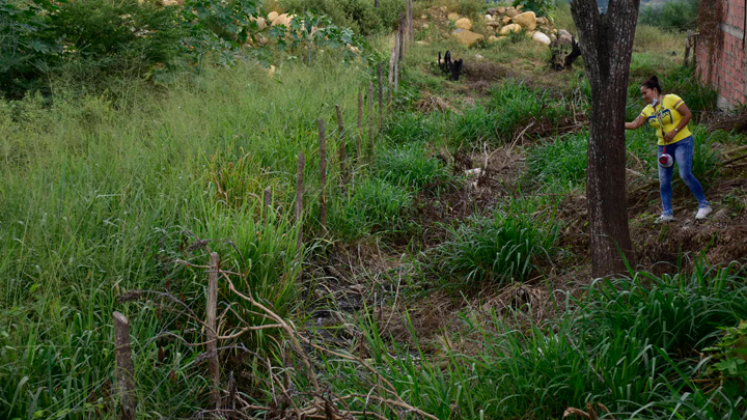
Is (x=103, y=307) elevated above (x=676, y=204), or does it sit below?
above

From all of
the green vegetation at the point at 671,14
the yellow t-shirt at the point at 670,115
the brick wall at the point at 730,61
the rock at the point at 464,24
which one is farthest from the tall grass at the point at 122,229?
the green vegetation at the point at 671,14

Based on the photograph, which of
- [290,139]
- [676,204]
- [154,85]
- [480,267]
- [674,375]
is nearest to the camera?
[674,375]

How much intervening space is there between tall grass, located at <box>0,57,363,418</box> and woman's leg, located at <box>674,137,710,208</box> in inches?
127

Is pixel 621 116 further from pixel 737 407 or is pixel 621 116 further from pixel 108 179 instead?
pixel 108 179

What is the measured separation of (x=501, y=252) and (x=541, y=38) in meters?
17.0

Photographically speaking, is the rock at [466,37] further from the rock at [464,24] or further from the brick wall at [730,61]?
the brick wall at [730,61]

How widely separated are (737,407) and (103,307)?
3.07 m

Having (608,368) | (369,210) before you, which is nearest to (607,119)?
(608,368)

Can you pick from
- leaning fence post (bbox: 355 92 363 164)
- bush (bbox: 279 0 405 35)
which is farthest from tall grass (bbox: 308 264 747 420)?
bush (bbox: 279 0 405 35)

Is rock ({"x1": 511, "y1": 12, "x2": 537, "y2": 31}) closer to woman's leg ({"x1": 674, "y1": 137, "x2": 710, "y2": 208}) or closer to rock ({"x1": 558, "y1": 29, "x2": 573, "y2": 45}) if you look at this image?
rock ({"x1": 558, "y1": 29, "x2": 573, "y2": 45})

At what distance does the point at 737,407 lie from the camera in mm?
2918

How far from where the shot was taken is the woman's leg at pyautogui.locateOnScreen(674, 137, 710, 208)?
18.4 feet

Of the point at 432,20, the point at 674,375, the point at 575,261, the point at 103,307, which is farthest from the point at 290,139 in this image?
the point at 432,20

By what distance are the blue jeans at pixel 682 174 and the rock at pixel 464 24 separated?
17.3m
